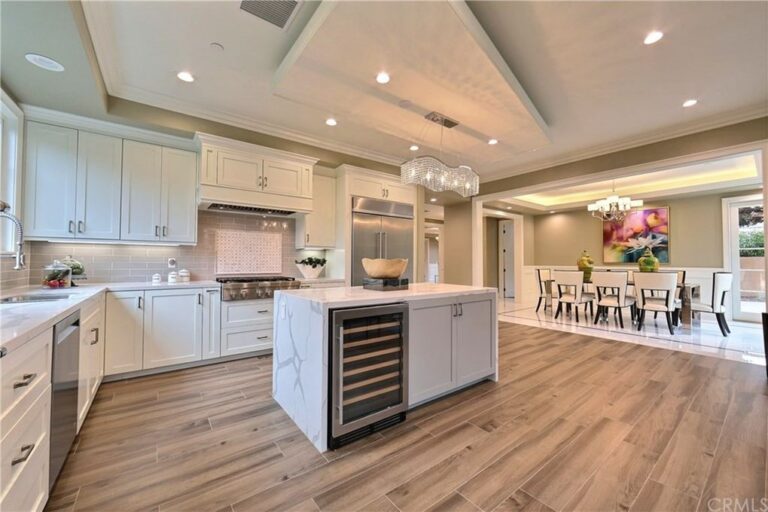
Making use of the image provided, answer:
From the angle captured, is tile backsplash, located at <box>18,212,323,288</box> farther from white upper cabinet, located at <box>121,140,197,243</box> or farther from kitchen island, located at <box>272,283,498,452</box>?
kitchen island, located at <box>272,283,498,452</box>

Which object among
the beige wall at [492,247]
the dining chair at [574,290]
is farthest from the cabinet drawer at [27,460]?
the beige wall at [492,247]

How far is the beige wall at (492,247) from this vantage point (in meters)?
9.65

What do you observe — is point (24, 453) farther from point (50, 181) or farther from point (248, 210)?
point (248, 210)

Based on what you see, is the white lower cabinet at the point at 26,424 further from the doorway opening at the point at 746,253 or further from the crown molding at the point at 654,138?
the doorway opening at the point at 746,253

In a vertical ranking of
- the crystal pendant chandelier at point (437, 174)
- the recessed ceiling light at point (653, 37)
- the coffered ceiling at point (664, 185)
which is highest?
the recessed ceiling light at point (653, 37)

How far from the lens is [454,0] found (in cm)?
179

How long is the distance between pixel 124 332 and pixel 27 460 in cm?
196

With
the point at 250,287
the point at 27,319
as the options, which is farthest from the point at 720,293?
the point at 27,319

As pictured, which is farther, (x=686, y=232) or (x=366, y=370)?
(x=686, y=232)

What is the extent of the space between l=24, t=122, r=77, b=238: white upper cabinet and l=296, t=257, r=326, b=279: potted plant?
233 centimetres

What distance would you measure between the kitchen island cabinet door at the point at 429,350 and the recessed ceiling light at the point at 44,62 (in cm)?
313

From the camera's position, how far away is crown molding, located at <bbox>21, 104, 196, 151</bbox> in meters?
2.75

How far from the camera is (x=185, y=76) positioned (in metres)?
2.70

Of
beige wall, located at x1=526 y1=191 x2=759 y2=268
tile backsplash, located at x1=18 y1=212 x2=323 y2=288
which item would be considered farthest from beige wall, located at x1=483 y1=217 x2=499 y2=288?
tile backsplash, located at x1=18 y1=212 x2=323 y2=288
